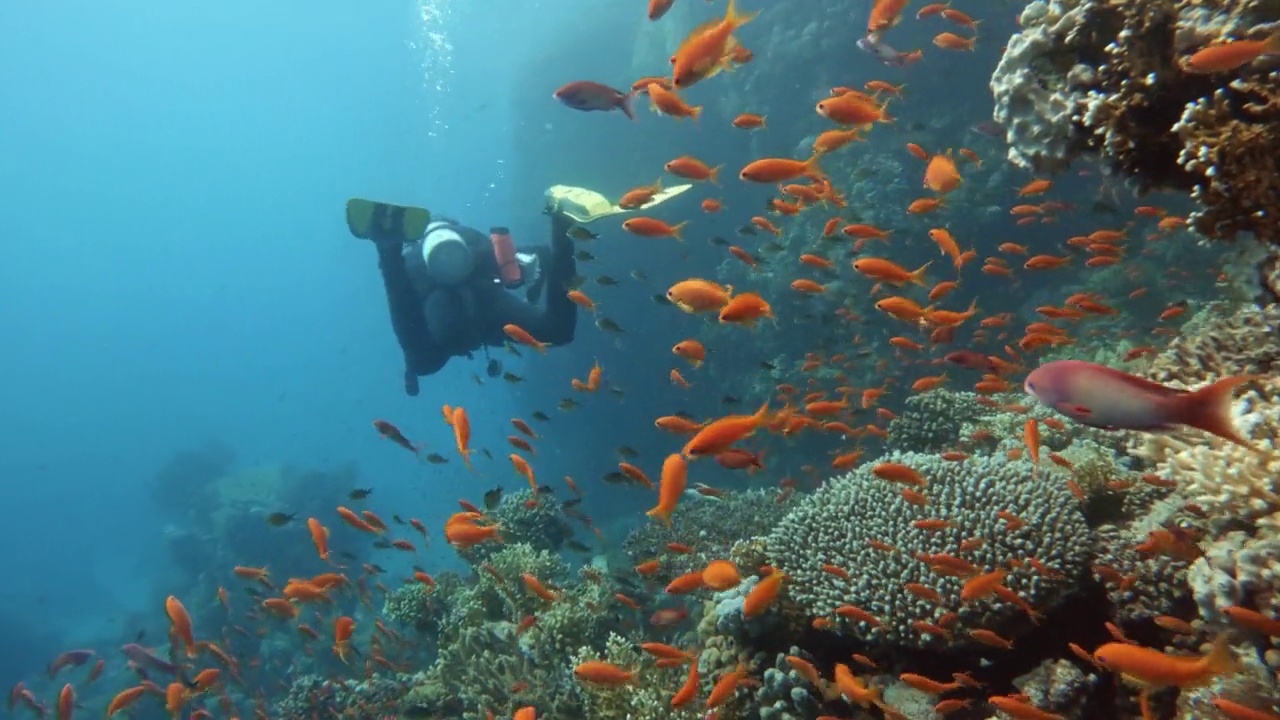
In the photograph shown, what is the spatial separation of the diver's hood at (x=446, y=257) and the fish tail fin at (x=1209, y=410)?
8814 millimetres

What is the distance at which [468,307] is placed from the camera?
1023 centimetres

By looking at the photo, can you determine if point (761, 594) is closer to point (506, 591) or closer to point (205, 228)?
point (506, 591)

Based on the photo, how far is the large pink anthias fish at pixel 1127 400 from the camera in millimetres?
2066

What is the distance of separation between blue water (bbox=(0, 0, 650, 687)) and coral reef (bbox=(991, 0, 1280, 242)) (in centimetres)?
5632

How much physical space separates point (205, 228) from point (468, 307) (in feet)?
716

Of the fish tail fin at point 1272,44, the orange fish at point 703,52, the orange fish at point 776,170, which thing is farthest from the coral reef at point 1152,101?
the orange fish at point 703,52

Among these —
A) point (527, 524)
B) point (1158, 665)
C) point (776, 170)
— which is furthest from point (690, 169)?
point (527, 524)

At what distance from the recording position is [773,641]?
460 cm

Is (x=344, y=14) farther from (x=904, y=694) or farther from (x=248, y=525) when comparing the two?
(x=904, y=694)

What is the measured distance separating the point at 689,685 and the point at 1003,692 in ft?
6.13

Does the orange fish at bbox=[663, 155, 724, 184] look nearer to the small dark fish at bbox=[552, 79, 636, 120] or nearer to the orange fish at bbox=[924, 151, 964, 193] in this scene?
the small dark fish at bbox=[552, 79, 636, 120]

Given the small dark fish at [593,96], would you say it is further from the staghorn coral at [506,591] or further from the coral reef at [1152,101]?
the staghorn coral at [506,591]

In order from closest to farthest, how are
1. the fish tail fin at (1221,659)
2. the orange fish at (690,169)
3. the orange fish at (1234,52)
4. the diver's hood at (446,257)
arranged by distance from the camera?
the fish tail fin at (1221,659), the orange fish at (1234,52), the orange fish at (690,169), the diver's hood at (446,257)

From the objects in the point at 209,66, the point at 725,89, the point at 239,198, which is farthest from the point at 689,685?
the point at 239,198
